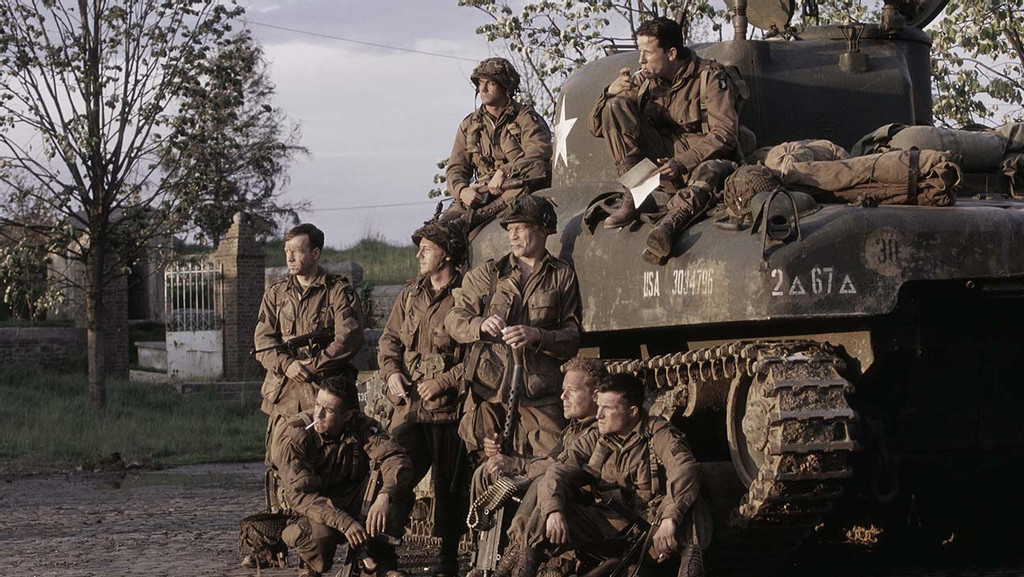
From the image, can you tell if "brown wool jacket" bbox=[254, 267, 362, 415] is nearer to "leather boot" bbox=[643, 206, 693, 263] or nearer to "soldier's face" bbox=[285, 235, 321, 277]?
"soldier's face" bbox=[285, 235, 321, 277]

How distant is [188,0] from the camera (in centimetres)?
1688

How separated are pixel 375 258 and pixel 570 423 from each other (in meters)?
30.9

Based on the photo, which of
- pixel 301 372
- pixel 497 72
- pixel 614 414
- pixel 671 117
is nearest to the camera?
pixel 614 414

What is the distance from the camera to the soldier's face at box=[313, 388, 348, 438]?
300 inches

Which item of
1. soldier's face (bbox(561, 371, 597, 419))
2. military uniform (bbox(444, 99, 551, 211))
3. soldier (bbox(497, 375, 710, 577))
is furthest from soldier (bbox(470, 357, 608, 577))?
military uniform (bbox(444, 99, 551, 211))

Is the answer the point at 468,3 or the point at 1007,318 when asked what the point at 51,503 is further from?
the point at 468,3

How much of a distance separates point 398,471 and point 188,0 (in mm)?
10514

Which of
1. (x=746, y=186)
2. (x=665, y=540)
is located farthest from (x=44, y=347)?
(x=665, y=540)

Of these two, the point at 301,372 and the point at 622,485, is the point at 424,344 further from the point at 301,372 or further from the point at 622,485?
the point at 622,485

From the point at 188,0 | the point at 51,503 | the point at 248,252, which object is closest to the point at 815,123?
the point at 51,503

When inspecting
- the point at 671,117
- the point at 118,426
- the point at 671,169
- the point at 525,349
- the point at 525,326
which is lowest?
the point at 118,426

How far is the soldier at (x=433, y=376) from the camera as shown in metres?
8.09

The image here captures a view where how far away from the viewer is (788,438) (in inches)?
259

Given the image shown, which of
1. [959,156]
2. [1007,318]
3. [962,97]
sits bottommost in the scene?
[1007,318]
